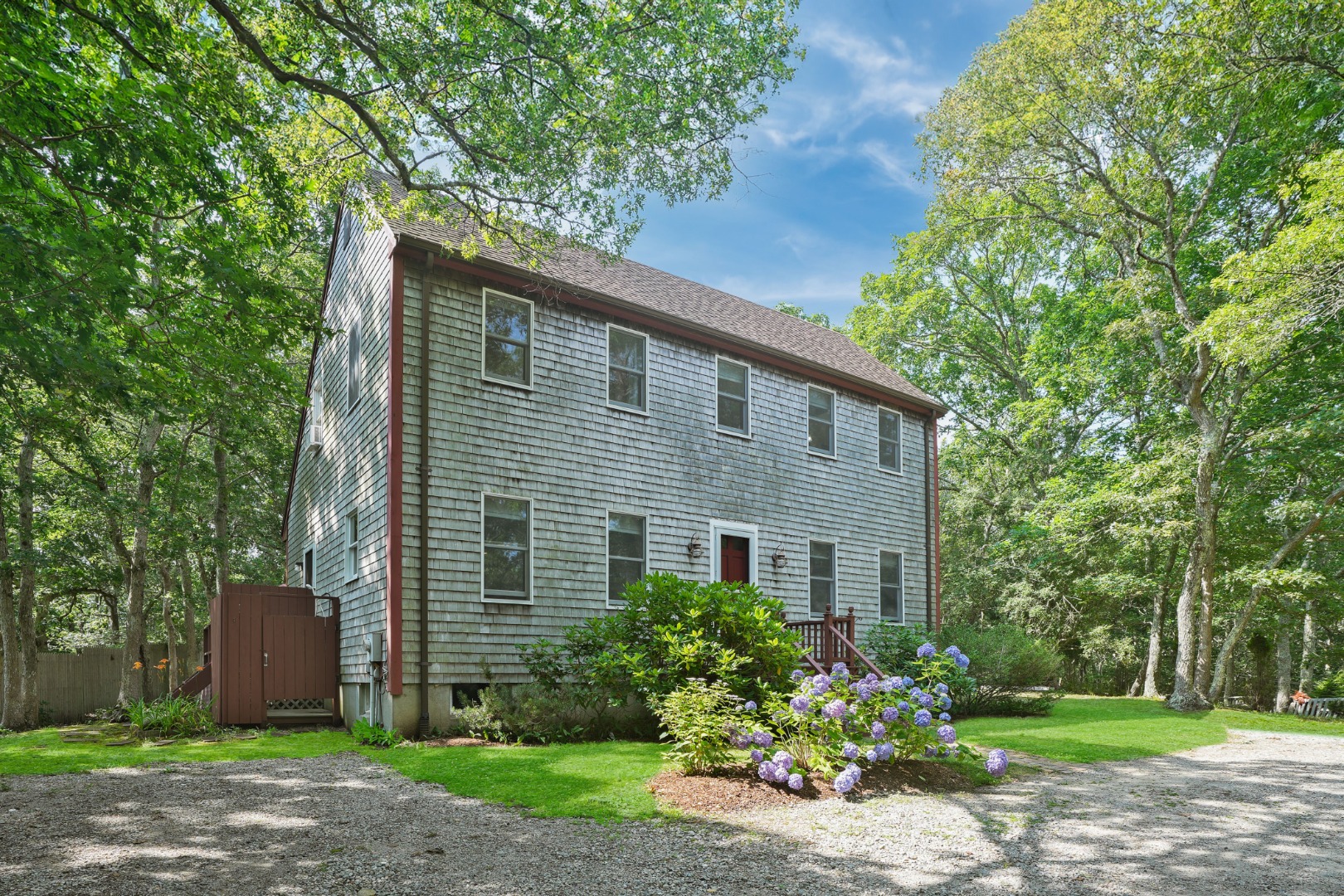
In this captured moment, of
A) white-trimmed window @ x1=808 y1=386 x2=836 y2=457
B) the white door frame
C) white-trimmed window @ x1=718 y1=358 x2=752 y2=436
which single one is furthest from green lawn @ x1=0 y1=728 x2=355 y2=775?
white-trimmed window @ x1=808 y1=386 x2=836 y2=457

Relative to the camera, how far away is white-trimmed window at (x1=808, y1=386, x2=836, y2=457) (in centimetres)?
1556

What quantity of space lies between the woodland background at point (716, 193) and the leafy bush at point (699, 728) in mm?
5800

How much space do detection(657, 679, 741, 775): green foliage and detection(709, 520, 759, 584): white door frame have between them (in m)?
5.18

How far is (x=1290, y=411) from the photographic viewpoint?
55.2 ft

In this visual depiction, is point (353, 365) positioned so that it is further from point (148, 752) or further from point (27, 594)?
point (27, 594)

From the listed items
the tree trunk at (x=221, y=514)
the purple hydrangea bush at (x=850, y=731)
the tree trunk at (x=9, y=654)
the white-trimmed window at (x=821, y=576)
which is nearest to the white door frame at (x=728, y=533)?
the white-trimmed window at (x=821, y=576)

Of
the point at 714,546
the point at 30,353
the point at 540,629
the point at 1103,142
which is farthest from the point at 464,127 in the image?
the point at 1103,142

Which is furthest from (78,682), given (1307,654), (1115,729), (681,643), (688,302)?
(1307,654)

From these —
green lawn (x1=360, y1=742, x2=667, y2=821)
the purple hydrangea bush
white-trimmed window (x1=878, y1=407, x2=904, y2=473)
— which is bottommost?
green lawn (x1=360, y1=742, x2=667, y2=821)

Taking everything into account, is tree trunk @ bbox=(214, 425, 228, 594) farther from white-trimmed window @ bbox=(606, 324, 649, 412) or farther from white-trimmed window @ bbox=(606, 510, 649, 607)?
white-trimmed window @ bbox=(606, 510, 649, 607)

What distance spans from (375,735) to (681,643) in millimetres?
3854

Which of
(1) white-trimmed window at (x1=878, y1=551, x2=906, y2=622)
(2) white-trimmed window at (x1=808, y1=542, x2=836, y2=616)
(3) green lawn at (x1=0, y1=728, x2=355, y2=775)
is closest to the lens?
(3) green lawn at (x1=0, y1=728, x2=355, y2=775)

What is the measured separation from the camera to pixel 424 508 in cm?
1031

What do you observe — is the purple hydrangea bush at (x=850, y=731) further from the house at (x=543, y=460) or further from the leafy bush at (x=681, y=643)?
the house at (x=543, y=460)
